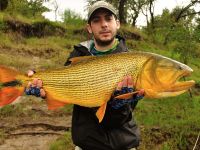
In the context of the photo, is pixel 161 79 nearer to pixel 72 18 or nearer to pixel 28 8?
pixel 72 18

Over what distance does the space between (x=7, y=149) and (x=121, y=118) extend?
149 inches

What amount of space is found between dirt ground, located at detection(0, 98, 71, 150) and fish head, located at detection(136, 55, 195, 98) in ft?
13.5

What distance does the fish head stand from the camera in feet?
10.5

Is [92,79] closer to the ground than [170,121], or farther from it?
farther from it

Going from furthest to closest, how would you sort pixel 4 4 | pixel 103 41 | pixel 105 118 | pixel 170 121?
pixel 4 4 < pixel 170 121 < pixel 103 41 < pixel 105 118

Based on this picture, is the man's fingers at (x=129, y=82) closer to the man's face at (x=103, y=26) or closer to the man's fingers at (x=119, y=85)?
the man's fingers at (x=119, y=85)

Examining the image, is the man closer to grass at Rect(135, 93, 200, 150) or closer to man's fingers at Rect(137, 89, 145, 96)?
man's fingers at Rect(137, 89, 145, 96)

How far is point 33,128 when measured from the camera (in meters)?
7.93

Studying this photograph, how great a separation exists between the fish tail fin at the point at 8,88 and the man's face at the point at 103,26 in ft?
2.67

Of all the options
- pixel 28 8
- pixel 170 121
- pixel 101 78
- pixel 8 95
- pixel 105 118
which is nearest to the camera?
pixel 101 78

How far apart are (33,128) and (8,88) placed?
15.0ft

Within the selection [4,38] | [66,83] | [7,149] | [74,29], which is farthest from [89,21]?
[74,29]

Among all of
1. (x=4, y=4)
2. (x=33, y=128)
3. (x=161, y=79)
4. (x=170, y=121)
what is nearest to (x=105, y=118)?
(x=161, y=79)

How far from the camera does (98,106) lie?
135 inches
